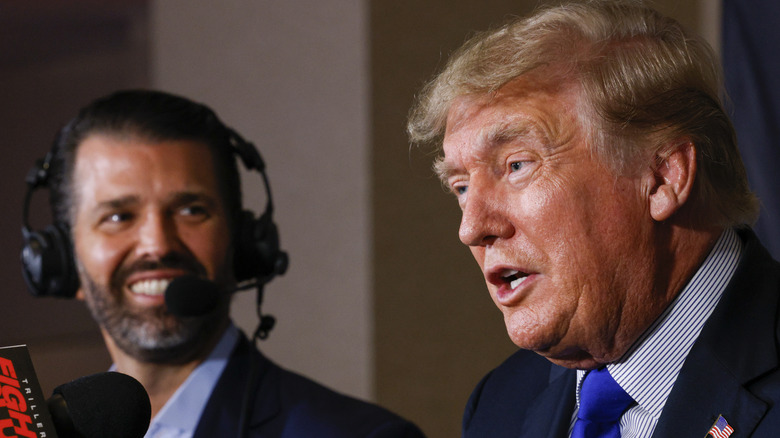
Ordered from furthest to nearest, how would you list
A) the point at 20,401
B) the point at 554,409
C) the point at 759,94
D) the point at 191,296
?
the point at 759,94, the point at 191,296, the point at 554,409, the point at 20,401

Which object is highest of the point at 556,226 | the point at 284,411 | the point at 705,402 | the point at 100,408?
the point at 556,226

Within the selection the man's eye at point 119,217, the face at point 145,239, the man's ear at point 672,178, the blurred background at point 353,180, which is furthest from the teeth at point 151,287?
the blurred background at point 353,180

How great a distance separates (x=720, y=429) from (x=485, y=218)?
40 centimetres

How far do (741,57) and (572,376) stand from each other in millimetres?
943

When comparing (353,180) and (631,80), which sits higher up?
(631,80)

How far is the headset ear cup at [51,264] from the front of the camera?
5.80ft

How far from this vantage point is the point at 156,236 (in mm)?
1689

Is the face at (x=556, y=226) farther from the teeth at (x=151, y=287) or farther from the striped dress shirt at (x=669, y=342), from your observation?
the teeth at (x=151, y=287)

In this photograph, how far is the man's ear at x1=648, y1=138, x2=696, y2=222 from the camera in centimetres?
118

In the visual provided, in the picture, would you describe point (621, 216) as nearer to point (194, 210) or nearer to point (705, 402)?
point (705, 402)

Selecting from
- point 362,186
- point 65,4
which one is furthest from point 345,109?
point 65,4

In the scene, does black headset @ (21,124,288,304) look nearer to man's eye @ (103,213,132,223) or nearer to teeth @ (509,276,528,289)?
man's eye @ (103,213,132,223)

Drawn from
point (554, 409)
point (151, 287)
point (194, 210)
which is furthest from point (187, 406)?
point (554, 409)

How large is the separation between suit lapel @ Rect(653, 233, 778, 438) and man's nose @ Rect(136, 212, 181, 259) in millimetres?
962
